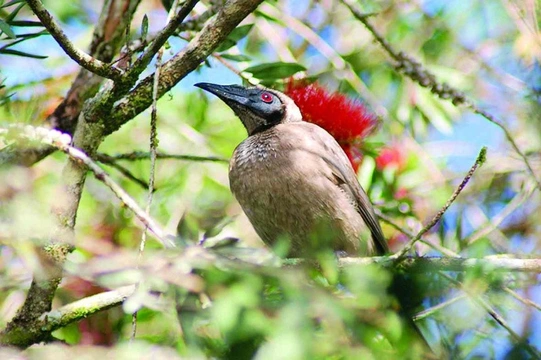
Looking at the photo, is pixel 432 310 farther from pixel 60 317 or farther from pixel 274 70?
pixel 274 70

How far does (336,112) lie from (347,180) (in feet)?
1.33

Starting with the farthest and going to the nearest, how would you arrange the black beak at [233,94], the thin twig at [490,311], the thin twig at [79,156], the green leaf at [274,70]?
the black beak at [233,94], the green leaf at [274,70], the thin twig at [79,156], the thin twig at [490,311]

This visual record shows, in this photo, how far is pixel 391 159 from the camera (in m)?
5.14

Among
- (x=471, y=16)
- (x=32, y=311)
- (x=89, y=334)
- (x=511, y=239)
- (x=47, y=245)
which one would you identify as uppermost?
(x=471, y=16)

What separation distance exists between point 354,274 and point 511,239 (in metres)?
4.16

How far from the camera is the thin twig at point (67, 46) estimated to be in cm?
276

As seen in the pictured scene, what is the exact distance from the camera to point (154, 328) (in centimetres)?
376

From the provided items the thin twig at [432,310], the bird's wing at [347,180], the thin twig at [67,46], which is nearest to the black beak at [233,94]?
the bird's wing at [347,180]

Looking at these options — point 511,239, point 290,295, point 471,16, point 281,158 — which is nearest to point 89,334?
point 281,158

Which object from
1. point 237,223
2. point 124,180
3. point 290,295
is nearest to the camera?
point 290,295

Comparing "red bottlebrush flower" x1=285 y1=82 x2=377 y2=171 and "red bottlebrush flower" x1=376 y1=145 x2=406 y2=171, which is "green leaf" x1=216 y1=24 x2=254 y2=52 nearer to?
"red bottlebrush flower" x1=285 y1=82 x2=377 y2=171

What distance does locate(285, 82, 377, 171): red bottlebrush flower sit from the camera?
449 centimetres

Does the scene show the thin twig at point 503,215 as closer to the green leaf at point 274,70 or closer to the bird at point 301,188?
the bird at point 301,188

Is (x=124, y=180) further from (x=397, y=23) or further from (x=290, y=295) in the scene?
(x=290, y=295)
